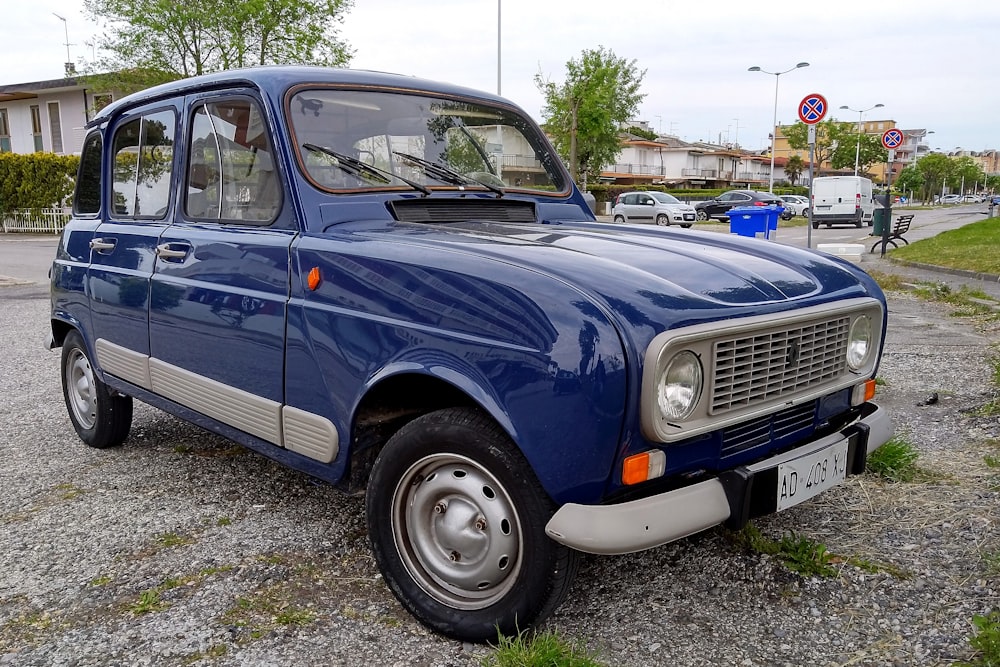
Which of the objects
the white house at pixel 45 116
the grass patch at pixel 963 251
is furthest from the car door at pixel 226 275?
the white house at pixel 45 116

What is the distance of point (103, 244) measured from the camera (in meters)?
4.15

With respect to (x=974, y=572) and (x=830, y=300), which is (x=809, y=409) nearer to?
(x=830, y=300)

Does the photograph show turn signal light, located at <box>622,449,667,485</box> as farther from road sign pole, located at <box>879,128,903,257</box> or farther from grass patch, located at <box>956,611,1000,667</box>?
road sign pole, located at <box>879,128,903,257</box>

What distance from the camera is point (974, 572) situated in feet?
9.77

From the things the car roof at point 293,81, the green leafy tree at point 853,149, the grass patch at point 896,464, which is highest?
the green leafy tree at point 853,149

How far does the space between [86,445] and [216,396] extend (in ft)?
6.35

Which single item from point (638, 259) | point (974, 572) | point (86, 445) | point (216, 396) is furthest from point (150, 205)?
point (974, 572)

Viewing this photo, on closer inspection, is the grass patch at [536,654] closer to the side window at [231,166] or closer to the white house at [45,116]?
the side window at [231,166]

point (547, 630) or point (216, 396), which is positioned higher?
Answer: point (216, 396)

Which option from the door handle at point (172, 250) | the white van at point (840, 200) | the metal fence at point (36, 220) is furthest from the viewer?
the white van at point (840, 200)

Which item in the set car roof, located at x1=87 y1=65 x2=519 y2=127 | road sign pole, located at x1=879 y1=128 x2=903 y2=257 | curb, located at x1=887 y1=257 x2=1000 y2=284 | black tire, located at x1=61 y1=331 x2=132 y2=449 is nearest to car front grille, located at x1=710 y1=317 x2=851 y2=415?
car roof, located at x1=87 y1=65 x2=519 y2=127

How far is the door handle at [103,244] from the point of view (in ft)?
13.4

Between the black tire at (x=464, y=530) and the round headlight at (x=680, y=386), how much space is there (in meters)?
0.44

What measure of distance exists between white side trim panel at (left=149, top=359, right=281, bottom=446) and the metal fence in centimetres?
2910
